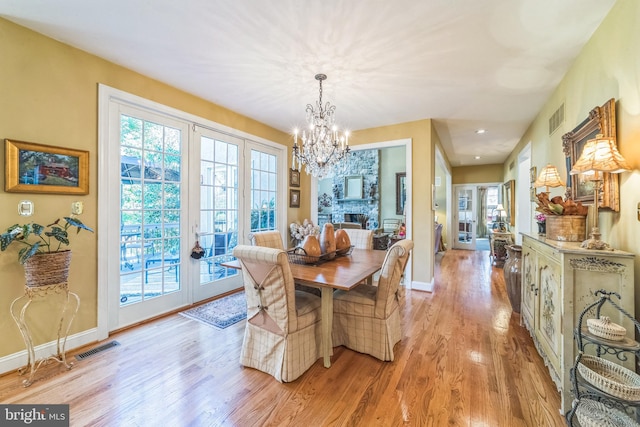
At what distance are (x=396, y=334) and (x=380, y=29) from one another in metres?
2.51

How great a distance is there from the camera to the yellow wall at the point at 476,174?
26.0 ft

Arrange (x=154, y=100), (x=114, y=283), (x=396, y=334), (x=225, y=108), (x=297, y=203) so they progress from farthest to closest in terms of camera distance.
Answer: (x=297, y=203) → (x=225, y=108) → (x=154, y=100) → (x=114, y=283) → (x=396, y=334)

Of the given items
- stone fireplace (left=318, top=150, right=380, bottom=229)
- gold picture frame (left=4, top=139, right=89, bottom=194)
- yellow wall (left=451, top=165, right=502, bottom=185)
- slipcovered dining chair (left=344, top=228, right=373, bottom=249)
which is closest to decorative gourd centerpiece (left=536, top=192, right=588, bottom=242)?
slipcovered dining chair (left=344, top=228, right=373, bottom=249)

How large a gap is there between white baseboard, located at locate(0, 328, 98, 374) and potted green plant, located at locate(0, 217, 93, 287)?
594mm

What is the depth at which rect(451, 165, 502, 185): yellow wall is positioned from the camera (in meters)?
7.93

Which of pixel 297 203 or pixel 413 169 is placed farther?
pixel 297 203

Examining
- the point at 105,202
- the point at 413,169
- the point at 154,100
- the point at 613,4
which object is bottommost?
the point at 105,202

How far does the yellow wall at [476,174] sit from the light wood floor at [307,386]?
21.4 ft

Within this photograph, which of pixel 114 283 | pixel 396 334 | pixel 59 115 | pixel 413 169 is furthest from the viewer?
pixel 413 169

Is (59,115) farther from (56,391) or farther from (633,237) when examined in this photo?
(633,237)

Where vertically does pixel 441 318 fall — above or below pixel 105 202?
below

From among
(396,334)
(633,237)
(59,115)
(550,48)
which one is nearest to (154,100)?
(59,115)

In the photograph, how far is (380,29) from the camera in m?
2.05

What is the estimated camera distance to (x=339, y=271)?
2094mm
